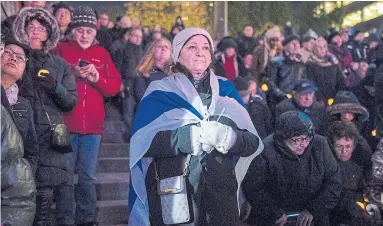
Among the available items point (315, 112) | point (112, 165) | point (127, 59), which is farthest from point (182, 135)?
point (127, 59)

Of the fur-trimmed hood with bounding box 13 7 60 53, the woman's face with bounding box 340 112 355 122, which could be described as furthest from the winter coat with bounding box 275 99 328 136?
the fur-trimmed hood with bounding box 13 7 60 53

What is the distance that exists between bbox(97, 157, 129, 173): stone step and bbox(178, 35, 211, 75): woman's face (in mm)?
3886

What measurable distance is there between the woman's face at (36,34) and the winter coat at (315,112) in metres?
3.47

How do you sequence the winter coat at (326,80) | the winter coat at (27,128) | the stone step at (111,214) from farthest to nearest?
the winter coat at (326,80), the stone step at (111,214), the winter coat at (27,128)

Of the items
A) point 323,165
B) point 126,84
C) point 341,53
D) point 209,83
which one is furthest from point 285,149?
point 341,53

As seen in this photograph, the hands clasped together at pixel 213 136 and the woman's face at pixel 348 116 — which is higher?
the woman's face at pixel 348 116

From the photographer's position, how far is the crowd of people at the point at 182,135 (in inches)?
158

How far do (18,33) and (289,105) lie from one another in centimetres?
375

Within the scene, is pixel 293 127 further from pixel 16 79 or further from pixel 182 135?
pixel 16 79

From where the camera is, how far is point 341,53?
13.0 metres

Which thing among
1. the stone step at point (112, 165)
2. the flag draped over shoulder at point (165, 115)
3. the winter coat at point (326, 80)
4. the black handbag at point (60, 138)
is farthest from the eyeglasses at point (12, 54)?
the winter coat at point (326, 80)

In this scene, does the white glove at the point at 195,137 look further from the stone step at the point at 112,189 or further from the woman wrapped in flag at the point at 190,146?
the stone step at the point at 112,189

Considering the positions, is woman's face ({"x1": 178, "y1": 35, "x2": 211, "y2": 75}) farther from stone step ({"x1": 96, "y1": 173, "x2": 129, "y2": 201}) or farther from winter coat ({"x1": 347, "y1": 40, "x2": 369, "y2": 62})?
winter coat ({"x1": 347, "y1": 40, "x2": 369, "y2": 62})

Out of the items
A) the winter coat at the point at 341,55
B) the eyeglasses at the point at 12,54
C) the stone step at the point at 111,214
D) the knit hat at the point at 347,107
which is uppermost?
the winter coat at the point at 341,55
